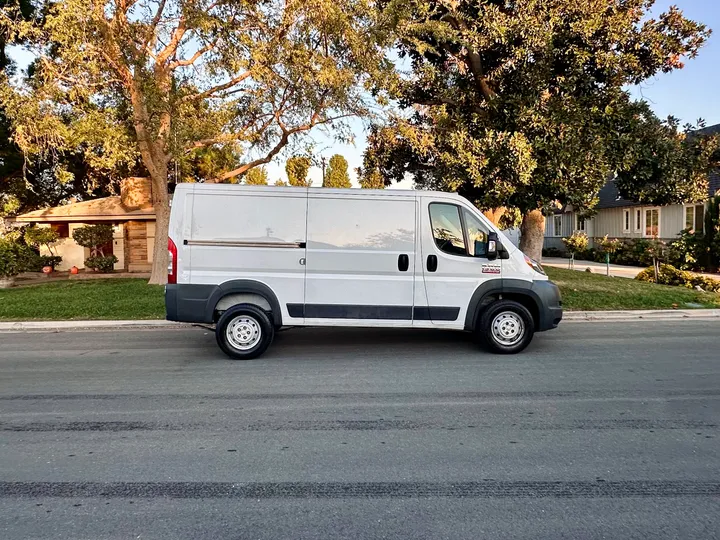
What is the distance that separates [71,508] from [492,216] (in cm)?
1347

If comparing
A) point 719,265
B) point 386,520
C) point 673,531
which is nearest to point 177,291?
point 386,520

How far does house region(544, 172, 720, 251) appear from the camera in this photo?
22062 mm

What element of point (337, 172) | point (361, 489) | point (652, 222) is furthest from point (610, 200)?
point (361, 489)

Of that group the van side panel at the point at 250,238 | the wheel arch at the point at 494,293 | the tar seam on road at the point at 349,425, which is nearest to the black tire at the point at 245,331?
the van side panel at the point at 250,238

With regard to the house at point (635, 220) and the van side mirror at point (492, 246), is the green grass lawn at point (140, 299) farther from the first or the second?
the house at point (635, 220)

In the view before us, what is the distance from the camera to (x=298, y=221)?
24.0ft

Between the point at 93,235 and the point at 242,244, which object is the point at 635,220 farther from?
the point at 93,235

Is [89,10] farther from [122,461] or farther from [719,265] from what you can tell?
[719,265]

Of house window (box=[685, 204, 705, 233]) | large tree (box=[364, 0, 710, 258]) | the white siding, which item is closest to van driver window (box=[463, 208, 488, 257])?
large tree (box=[364, 0, 710, 258])

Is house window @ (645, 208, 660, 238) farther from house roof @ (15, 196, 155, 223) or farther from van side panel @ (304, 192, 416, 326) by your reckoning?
house roof @ (15, 196, 155, 223)

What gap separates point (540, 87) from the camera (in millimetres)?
11453

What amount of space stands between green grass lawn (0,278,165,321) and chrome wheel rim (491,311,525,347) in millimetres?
6964

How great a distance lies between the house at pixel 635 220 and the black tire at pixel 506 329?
13.0 m

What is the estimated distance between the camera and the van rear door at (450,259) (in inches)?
292
